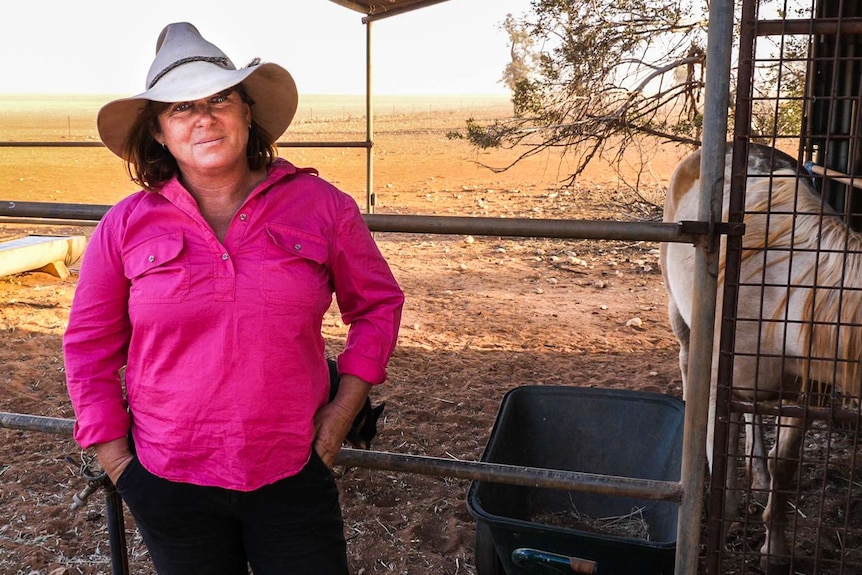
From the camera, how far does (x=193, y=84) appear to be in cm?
147

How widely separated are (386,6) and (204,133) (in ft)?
17.0

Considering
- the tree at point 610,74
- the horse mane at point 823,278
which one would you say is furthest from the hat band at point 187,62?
the tree at point 610,74

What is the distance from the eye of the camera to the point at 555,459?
3.15 meters

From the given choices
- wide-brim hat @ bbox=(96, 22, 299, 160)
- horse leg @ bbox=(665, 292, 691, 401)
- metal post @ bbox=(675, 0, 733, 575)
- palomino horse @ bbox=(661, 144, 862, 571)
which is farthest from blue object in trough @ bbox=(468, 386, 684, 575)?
wide-brim hat @ bbox=(96, 22, 299, 160)

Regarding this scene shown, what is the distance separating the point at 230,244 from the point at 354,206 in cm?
28

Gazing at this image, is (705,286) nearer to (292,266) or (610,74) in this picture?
(292,266)

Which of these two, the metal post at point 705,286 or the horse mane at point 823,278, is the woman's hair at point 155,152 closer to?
the metal post at point 705,286

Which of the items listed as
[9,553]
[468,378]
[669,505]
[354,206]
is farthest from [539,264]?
[354,206]

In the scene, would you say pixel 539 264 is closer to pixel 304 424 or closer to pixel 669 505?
pixel 669 505

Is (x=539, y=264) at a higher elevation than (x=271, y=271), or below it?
below

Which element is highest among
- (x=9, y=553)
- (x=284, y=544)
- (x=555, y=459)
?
(x=284, y=544)

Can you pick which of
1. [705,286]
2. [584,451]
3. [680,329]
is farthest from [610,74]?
[705,286]

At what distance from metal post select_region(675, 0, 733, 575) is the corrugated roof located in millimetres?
4858

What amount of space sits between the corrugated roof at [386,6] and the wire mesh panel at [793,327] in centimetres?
333
